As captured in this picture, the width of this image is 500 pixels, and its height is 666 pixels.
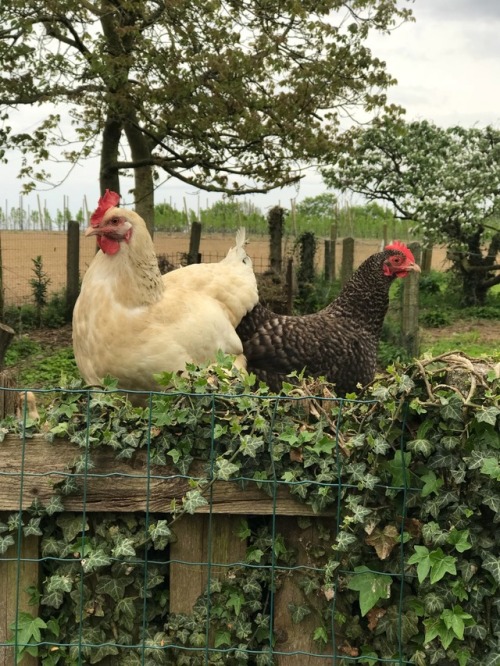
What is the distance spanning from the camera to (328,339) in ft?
14.8

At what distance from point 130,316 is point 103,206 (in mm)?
633

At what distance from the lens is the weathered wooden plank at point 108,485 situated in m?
2.28

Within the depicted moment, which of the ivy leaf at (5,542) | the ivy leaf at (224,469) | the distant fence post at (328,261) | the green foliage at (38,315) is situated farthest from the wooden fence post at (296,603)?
the distant fence post at (328,261)

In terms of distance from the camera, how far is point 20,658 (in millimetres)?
2373

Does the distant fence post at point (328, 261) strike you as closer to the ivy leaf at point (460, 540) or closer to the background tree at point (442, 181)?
the background tree at point (442, 181)

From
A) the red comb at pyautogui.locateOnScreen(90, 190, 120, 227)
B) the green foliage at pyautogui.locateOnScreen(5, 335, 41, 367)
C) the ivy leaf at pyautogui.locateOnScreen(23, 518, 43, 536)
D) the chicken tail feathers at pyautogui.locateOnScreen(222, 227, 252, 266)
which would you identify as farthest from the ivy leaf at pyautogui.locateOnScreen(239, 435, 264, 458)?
the green foliage at pyautogui.locateOnScreen(5, 335, 41, 367)

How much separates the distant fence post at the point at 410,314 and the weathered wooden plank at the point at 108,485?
7.39 meters

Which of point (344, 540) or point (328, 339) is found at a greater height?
point (328, 339)

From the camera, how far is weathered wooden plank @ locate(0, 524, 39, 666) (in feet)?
7.83

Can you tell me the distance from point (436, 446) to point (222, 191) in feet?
30.3

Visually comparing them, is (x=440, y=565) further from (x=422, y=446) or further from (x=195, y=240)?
(x=195, y=240)

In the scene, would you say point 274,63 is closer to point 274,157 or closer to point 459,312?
point 274,157

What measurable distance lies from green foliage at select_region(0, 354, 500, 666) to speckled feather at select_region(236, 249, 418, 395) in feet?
6.08

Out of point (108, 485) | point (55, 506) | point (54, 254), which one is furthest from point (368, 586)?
point (54, 254)
